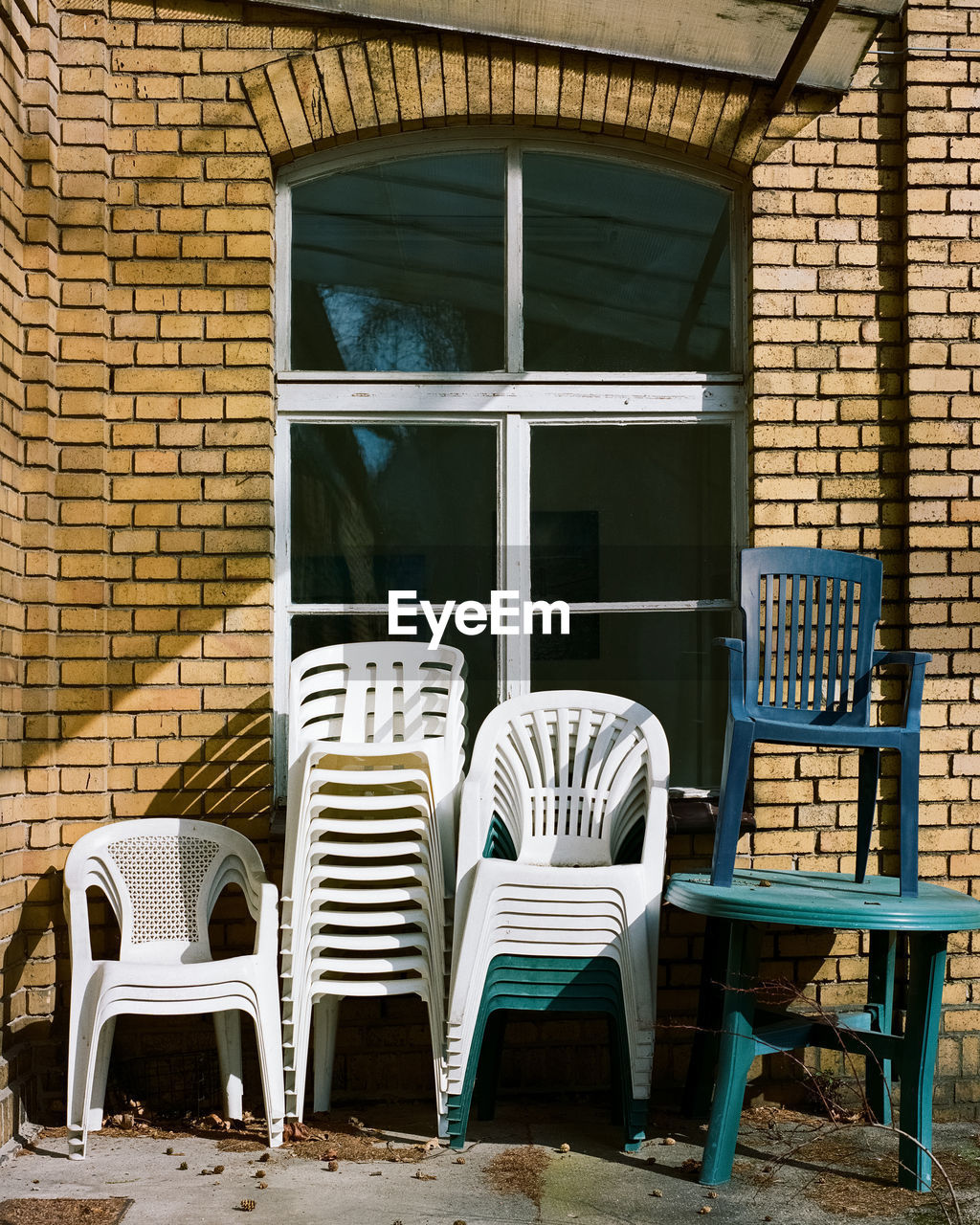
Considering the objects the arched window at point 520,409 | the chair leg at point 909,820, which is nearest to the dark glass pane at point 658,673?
the arched window at point 520,409

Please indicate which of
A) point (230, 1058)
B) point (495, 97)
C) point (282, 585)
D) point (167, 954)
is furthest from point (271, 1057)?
point (495, 97)

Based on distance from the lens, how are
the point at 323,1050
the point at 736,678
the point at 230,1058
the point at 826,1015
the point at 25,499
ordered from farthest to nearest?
the point at 25,499
the point at 323,1050
the point at 230,1058
the point at 736,678
the point at 826,1015

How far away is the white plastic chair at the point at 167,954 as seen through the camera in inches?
141

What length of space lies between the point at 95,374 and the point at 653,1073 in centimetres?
307

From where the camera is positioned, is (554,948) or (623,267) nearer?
(554,948)

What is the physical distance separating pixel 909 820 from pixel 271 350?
262 centimetres

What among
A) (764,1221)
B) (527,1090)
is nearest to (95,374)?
(527,1090)

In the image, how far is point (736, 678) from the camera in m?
3.53

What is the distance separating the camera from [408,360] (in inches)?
177

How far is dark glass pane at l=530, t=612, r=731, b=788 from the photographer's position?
4.47 meters

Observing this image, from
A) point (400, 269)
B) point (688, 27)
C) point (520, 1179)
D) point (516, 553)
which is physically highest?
point (688, 27)

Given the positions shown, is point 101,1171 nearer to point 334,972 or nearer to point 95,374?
point 334,972
